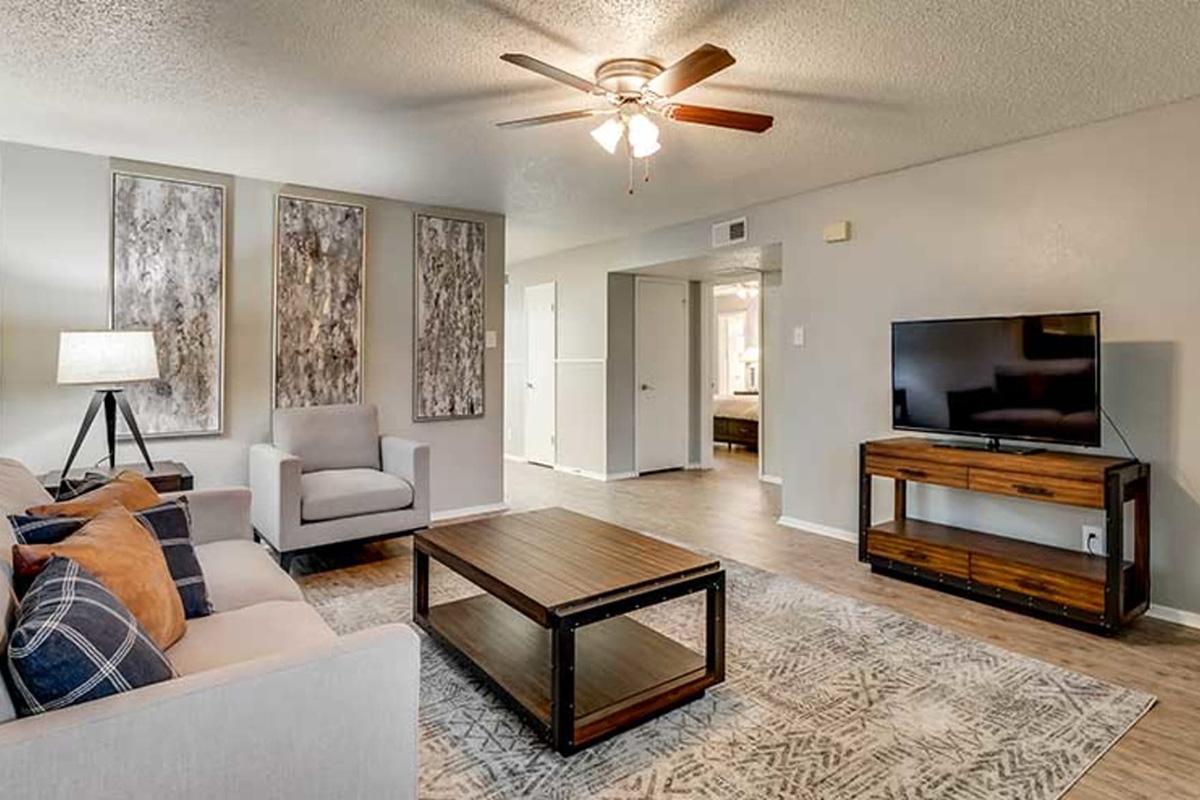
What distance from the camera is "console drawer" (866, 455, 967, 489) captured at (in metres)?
3.38

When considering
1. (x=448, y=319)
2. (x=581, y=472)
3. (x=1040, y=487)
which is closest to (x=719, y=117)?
(x=1040, y=487)

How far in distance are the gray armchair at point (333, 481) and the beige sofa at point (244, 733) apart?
203 cm

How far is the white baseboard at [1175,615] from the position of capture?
9.83 ft

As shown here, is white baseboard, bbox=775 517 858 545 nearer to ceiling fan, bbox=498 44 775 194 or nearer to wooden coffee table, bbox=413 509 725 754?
wooden coffee table, bbox=413 509 725 754

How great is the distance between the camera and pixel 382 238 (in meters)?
4.79

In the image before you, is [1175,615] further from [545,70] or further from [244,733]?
[244,733]

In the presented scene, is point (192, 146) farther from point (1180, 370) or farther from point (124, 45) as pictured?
point (1180, 370)

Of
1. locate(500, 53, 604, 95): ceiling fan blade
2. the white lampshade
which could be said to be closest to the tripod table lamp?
the white lampshade

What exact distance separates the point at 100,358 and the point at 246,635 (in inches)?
88.1

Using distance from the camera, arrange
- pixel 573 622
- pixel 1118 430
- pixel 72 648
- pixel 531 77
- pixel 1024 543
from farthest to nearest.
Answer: pixel 1024 543 → pixel 1118 430 → pixel 531 77 → pixel 573 622 → pixel 72 648

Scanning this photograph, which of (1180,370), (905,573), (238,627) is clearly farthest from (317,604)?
(1180,370)

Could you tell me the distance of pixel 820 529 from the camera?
462 cm

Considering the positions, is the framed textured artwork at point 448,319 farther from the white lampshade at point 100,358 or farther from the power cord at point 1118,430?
the power cord at point 1118,430

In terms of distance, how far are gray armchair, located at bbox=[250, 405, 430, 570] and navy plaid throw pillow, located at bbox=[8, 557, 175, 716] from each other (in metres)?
2.23
